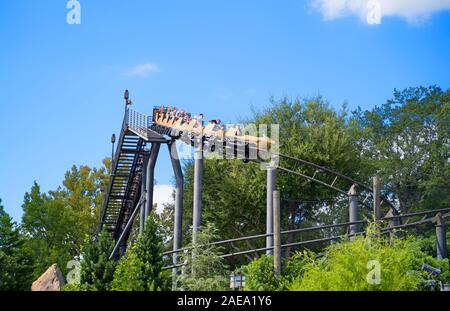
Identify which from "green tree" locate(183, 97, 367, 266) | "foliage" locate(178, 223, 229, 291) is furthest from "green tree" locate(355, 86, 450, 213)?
"foliage" locate(178, 223, 229, 291)

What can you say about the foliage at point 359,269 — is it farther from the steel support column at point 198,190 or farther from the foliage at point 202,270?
the steel support column at point 198,190

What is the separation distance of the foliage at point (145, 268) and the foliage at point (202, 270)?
222 centimetres

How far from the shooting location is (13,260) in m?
35.4

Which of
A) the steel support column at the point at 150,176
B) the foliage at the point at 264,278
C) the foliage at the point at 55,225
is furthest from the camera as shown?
the foliage at the point at 55,225

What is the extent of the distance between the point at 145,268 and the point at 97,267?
4.41ft

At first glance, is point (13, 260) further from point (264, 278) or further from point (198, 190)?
point (264, 278)

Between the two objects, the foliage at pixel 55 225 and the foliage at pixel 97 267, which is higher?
the foliage at pixel 55 225

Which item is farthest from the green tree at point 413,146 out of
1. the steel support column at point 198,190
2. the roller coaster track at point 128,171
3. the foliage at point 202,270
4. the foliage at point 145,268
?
the foliage at point 145,268

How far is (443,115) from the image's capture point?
47406 millimetres

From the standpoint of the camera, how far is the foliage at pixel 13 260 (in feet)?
115

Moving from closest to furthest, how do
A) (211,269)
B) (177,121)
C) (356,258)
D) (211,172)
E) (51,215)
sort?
(356,258) < (211,269) < (177,121) < (51,215) < (211,172)
